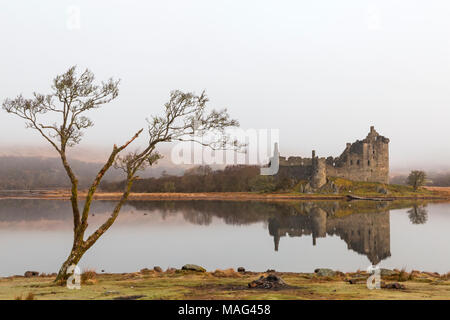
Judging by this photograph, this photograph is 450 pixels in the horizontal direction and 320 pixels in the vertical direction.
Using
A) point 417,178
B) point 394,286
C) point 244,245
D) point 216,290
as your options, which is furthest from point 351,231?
point 417,178

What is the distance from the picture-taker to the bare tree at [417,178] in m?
94.8

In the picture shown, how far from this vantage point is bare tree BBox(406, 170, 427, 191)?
94750 millimetres

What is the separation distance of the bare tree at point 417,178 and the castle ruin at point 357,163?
361 inches

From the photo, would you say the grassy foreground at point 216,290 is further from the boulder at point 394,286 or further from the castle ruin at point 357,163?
the castle ruin at point 357,163

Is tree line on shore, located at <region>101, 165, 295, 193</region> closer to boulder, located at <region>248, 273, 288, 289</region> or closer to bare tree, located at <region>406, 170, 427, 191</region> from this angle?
bare tree, located at <region>406, 170, 427, 191</region>

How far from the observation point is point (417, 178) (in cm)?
9469

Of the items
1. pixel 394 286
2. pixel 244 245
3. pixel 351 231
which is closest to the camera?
pixel 394 286

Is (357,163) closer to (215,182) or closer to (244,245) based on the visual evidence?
(215,182)

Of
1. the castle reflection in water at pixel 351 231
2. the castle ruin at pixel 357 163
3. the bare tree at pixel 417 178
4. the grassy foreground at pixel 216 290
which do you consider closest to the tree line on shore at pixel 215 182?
the castle ruin at pixel 357 163

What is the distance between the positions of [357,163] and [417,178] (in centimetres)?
1493

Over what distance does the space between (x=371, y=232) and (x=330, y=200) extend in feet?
163

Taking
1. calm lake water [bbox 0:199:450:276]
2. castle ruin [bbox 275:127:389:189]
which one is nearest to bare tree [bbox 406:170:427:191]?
castle ruin [bbox 275:127:389:189]
